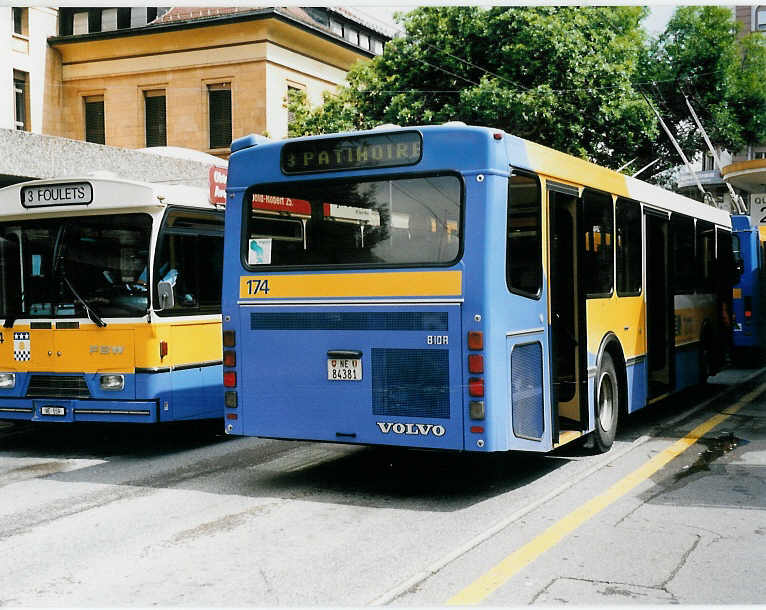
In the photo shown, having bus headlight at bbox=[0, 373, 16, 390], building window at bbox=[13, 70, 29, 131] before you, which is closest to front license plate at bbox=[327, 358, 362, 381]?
bus headlight at bbox=[0, 373, 16, 390]

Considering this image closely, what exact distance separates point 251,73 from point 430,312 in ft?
92.6

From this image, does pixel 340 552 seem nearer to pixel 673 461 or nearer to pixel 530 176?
pixel 530 176

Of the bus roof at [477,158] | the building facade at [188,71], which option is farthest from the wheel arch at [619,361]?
the building facade at [188,71]

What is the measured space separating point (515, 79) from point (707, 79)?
655 inches

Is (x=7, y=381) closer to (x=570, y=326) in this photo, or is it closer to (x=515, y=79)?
(x=570, y=326)

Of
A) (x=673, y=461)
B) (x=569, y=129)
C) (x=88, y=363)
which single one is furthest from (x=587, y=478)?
(x=569, y=129)

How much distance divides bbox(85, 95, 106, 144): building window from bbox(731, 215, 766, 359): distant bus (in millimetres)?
24817

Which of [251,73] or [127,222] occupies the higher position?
[251,73]

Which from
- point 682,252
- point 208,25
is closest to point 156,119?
point 208,25

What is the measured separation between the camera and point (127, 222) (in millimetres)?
9914

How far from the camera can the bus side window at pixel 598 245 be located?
936cm

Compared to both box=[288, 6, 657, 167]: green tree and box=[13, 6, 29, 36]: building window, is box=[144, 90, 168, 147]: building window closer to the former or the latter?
box=[13, 6, 29, 36]: building window

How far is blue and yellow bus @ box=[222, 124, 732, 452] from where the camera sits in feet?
24.8

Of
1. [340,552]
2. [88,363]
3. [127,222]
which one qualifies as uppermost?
[127,222]
